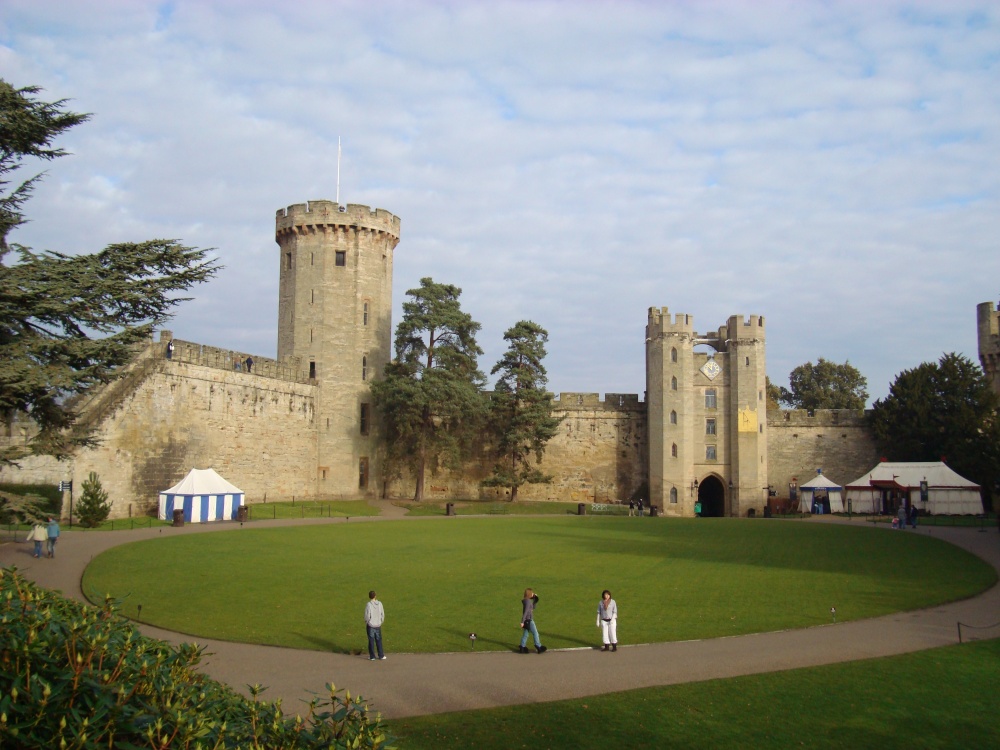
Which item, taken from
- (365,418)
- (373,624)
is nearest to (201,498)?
(365,418)

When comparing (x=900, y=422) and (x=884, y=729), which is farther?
(x=900, y=422)

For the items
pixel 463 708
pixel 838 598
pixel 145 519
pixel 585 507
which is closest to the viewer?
pixel 463 708

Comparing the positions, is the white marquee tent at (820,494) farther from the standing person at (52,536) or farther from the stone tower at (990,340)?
the standing person at (52,536)

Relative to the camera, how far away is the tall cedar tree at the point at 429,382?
4581 centimetres

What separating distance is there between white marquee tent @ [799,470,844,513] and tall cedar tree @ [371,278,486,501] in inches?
739

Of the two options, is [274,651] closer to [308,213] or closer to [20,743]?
[20,743]

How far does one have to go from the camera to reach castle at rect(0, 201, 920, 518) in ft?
139

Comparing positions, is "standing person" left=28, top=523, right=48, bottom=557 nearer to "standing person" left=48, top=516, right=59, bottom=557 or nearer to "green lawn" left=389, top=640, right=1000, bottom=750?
"standing person" left=48, top=516, right=59, bottom=557

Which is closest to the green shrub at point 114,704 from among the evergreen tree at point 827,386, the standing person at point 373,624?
the standing person at point 373,624

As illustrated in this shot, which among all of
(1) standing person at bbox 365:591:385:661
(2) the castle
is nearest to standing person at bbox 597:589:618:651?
(1) standing person at bbox 365:591:385:661

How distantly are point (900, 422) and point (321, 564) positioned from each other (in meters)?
38.4

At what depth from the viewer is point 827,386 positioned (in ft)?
253

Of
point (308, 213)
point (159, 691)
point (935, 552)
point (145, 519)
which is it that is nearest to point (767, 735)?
point (159, 691)

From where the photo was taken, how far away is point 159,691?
4641 millimetres
